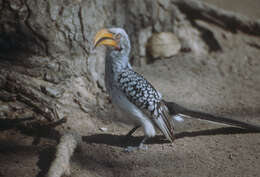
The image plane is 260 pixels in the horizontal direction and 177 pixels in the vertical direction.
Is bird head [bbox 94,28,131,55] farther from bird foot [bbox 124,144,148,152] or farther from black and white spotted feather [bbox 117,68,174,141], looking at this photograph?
bird foot [bbox 124,144,148,152]

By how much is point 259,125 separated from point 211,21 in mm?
3000

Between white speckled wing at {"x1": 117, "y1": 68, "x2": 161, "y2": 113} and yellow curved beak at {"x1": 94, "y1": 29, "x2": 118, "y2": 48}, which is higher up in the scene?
yellow curved beak at {"x1": 94, "y1": 29, "x2": 118, "y2": 48}

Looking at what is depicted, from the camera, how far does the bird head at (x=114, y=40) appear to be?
11.5 feet

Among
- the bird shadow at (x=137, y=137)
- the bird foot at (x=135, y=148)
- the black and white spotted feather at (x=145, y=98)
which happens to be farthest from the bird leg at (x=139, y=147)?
the black and white spotted feather at (x=145, y=98)

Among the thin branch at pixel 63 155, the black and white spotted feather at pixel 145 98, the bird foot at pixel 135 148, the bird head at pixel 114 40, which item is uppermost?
the bird head at pixel 114 40

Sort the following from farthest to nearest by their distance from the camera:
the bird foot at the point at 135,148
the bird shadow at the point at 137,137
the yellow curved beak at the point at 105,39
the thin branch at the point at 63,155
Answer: the bird shadow at the point at 137,137, the bird foot at the point at 135,148, the yellow curved beak at the point at 105,39, the thin branch at the point at 63,155

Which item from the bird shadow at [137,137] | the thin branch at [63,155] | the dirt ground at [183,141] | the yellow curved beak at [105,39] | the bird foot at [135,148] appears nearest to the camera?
the thin branch at [63,155]

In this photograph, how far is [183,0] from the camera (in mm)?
5969

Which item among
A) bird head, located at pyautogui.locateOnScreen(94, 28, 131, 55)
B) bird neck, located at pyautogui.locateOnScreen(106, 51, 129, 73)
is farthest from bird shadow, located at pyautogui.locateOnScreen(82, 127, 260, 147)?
bird head, located at pyautogui.locateOnScreen(94, 28, 131, 55)

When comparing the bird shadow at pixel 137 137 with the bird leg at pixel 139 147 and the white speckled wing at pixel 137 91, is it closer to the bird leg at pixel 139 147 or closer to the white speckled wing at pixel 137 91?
the bird leg at pixel 139 147

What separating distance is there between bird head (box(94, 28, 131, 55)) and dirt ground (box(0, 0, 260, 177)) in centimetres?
119

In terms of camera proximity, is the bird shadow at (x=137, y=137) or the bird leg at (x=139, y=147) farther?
the bird shadow at (x=137, y=137)

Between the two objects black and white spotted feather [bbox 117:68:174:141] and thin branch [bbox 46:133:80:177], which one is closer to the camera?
thin branch [bbox 46:133:80:177]

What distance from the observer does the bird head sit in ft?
11.5
